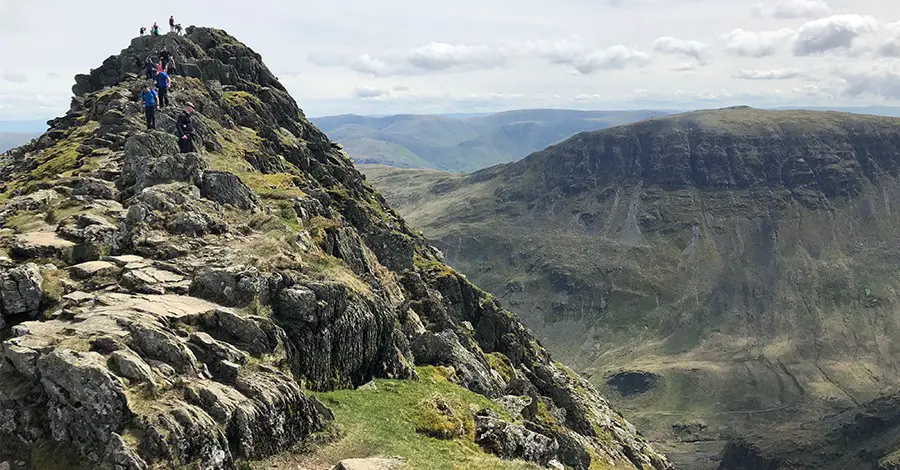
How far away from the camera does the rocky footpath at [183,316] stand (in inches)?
827

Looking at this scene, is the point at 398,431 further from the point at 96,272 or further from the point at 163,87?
the point at 163,87

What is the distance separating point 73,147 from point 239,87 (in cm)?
4270

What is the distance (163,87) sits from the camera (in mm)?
58531

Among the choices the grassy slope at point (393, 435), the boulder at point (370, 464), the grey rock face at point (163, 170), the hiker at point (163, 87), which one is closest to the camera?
the boulder at point (370, 464)

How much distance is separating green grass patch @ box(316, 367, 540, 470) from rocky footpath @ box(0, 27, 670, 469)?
56.1 inches

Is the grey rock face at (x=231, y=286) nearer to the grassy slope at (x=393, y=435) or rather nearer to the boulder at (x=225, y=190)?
the grassy slope at (x=393, y=435)

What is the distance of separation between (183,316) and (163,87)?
1553 inches

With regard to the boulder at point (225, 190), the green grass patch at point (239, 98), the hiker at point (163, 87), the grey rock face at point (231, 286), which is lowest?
the grey rock face at point (231, 286)

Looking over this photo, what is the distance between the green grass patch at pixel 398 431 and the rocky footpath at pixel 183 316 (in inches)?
56.1

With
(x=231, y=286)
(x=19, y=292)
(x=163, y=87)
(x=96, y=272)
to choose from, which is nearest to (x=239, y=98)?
(x=163, y=87)

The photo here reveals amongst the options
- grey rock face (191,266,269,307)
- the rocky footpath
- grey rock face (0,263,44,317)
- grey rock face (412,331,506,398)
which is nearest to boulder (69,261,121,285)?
the rocky footpath

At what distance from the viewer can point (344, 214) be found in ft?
248

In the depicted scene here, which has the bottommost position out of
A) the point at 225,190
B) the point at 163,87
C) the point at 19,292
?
the point at 19,292

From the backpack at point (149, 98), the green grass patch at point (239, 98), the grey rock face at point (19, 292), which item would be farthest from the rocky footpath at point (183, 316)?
the green grass patch at point (239, 98)
